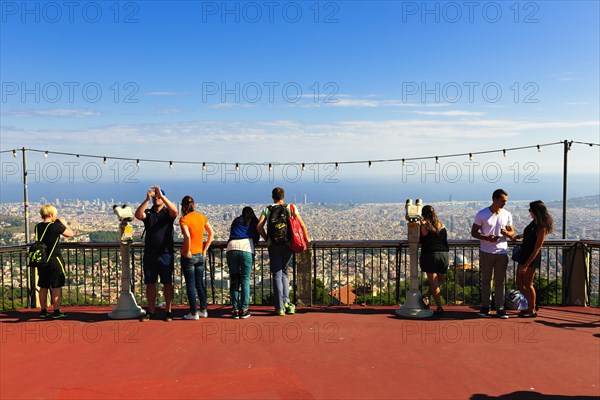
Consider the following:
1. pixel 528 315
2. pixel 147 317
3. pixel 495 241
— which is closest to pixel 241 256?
pixel 147 317

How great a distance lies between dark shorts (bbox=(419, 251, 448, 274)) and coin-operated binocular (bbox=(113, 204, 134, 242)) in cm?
453

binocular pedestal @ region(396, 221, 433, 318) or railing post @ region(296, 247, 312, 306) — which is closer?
binocular pedestal @ region(396, 221, 433, 318)

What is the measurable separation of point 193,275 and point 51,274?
2174 mm

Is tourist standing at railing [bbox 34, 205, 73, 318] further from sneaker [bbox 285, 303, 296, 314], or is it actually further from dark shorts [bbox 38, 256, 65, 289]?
sneaker [bbox 285, 303, 296, 314]

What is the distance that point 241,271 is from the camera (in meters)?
7.05

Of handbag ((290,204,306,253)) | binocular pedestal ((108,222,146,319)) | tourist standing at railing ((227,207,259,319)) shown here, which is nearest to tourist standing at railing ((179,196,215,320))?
tourist standing at railing ((227,207,259,319))

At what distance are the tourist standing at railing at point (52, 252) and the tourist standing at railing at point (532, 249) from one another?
6831mm

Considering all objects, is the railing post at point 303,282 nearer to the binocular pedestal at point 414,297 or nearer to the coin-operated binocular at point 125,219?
the binocular pedestal at point 414,297

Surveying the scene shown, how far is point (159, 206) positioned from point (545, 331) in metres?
5.68

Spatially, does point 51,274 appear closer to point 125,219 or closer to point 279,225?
point 125,219

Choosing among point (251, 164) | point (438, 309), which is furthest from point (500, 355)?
point (251, 164)

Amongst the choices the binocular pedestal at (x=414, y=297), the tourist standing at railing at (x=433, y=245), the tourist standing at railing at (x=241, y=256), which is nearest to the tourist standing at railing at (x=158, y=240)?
the tourist standing at railing at (x=241, y=256)

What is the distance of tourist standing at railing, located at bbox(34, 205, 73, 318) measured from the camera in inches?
274

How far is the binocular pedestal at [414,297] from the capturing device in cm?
704
